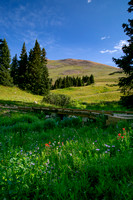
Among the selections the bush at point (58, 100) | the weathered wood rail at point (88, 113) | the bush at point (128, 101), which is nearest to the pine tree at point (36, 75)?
the bush at point (58, 100)

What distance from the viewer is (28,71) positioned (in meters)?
37.2

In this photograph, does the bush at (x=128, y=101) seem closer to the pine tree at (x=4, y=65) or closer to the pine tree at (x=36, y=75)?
the pine tree at (x=36, y=75)

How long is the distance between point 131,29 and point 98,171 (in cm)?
1343

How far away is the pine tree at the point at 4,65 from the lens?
105ft

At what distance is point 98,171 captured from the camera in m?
1.91

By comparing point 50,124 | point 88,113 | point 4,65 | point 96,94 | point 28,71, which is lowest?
point 50,124

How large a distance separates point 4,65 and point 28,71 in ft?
22.6

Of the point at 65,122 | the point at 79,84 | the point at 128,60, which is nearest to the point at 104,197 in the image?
the point at 65,122

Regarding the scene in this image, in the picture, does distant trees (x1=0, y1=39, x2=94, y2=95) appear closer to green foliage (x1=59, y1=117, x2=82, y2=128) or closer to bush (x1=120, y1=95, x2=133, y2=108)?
bush (x1=120, y1=95, x2=133, y2=108)

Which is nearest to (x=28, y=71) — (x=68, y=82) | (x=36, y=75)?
(x=36, y=75)

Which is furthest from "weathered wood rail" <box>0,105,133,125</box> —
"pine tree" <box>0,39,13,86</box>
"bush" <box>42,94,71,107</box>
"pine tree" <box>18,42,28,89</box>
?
"pine tree" <box>18,42,28,89</box>

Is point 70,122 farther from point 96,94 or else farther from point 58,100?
point 96,94

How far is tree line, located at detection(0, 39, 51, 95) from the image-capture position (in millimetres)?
33728

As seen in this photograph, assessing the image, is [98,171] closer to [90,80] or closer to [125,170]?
[125,170]
